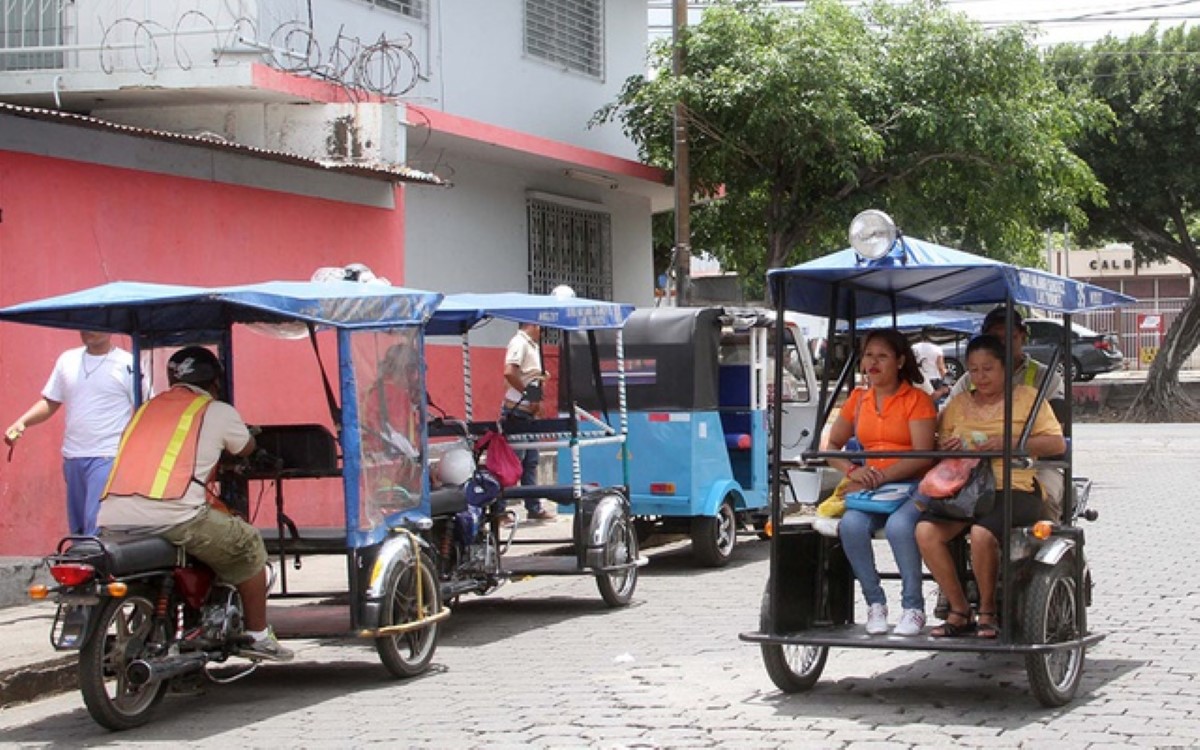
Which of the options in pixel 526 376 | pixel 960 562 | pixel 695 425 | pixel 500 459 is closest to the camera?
pixel 960 562

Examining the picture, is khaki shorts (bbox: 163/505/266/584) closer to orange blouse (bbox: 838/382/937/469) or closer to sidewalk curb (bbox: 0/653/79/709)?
sidewalk curb (bbox: 0/653/79/709)

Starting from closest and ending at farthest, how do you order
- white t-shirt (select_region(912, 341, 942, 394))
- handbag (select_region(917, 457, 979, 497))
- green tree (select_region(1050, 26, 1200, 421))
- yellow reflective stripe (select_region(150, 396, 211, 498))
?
handbag (select_region(917, 457, 979, 497)) < yellow reflective stripe (select_region(150, 396, 211, 498)) < white t-shirt (select_region(912, 341, 942, 394)) < green tree (select_region(1050, 26, 1200, 421))

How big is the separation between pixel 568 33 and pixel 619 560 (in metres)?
10.2

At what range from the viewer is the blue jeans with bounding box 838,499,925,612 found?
800 cm

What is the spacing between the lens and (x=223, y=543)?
838 centimetres

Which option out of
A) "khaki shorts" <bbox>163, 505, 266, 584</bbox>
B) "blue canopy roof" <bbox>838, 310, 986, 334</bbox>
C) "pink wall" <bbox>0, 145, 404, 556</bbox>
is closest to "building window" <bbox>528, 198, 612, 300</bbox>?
"pink wall" <bbox>0, 145, 404, 556</bbox>

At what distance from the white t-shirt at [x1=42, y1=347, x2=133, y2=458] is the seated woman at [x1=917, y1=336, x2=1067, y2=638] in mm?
5217

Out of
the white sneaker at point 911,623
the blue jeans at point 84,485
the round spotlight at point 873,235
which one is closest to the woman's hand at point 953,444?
the white sneaker at point 911,623

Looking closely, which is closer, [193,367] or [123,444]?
[123,444]

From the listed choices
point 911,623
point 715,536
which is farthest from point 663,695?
point 715,536

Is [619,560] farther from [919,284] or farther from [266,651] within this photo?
[919,284]

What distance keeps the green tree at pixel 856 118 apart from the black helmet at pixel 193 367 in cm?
1175

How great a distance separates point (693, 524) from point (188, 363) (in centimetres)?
564

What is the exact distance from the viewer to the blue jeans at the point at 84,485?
10695mm
